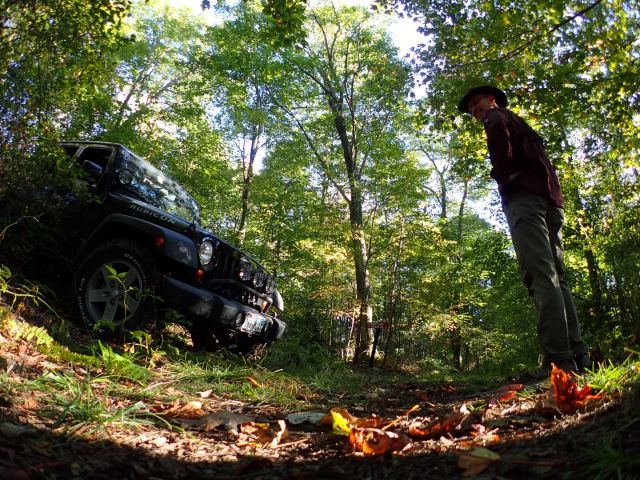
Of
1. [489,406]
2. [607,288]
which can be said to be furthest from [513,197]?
[607,288]

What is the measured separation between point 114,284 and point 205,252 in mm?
934

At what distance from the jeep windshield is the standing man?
12.8 ft

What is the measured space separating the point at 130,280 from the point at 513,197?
353 centimetres

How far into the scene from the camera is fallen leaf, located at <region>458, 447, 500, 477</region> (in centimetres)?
123

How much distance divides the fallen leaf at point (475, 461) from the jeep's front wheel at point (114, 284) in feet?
10.8

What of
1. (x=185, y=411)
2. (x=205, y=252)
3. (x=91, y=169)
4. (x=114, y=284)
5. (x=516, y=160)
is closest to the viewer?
(x=185, y=411)

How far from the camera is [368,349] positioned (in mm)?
11594

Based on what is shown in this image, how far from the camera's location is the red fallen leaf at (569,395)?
180cm

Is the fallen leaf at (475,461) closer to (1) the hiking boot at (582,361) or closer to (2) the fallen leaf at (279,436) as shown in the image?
(2) the fallen leaf at (279,436)

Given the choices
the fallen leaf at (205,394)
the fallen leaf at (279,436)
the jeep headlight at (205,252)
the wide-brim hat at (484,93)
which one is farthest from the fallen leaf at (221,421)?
the wide-brim hat at (484,93)

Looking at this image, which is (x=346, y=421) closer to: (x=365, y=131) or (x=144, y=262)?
(x=144, y=262)

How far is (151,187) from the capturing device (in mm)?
5355

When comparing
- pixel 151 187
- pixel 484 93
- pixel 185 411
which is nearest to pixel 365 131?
pixel 151 187

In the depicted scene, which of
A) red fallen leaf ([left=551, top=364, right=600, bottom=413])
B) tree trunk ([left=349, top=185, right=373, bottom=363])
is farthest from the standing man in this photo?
tree trunk ([left=349, top=185, right=373, bottom=363])
